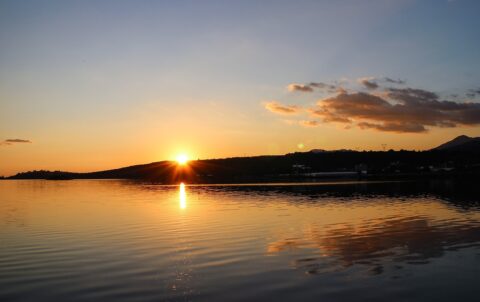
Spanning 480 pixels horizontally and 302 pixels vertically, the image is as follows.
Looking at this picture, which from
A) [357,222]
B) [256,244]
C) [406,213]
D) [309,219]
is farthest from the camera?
[406,213]

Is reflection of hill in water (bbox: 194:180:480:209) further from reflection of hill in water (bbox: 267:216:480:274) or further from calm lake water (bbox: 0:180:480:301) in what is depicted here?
calm lake water (bbox: 0:180:480:301)

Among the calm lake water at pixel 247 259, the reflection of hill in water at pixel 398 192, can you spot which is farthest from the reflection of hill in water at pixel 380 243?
the reflection of hill in water at pixel 398 192

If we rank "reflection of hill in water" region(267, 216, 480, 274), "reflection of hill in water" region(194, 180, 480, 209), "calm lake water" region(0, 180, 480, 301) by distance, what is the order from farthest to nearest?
"reflection of hill in water" region(194, 180, 480, 209) → "reflection of hill in water" region(267, 216, 480, 274) → "calm lake water" region(0, 180, 480, 301)

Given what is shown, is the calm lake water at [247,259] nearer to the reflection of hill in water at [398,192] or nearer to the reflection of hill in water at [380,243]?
the reflection of hill in water at [380,243]

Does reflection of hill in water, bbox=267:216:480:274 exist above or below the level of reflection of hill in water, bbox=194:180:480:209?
below

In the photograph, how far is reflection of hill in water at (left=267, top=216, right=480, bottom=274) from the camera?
2725cm

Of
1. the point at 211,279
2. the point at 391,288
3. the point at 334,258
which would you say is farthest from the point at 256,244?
the point at 391,288

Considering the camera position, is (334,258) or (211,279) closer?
(211,279)

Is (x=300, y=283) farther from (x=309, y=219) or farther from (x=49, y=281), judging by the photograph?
(x=309, y=219)

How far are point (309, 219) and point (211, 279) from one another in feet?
97.3

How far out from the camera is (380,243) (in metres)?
34.2

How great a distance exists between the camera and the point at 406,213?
56.6 meters

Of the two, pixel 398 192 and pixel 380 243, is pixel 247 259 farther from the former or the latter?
pixel 398 192

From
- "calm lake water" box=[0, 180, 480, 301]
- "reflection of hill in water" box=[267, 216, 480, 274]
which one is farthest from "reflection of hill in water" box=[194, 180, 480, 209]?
"calm lake water" box=[0, 180, 480, 301]
